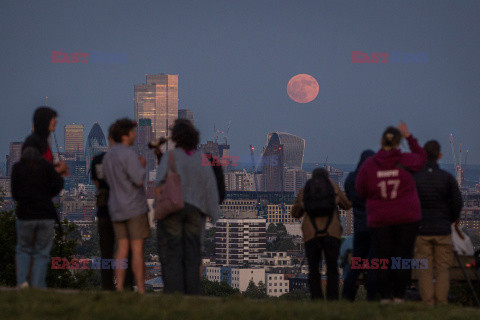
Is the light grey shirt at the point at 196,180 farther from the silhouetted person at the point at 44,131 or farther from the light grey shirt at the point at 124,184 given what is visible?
the silhouetted person at the point at 44,131

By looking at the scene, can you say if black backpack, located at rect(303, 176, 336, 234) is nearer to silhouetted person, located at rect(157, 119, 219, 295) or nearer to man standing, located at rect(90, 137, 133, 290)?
silhouetted person, located at rect(157, 119, 219, 295)

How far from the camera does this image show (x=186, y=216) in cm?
935

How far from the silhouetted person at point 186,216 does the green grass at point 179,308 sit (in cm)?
105

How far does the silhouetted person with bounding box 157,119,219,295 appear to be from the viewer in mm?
9312

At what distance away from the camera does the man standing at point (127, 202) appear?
9383 mm

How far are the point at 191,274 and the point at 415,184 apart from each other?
8.46 feet

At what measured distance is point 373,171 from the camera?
30.4 ft

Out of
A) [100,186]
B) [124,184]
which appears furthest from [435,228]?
[100,186]

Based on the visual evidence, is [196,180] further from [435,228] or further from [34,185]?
[435,228]

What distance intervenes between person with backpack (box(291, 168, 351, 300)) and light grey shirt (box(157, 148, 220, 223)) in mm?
1247

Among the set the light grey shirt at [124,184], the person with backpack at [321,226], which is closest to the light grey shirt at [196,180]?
the light grey shirt at [124,184]

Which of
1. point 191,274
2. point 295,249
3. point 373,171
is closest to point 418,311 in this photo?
point 373,171

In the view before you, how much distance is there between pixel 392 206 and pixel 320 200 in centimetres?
122

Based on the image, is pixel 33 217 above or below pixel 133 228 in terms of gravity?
above
